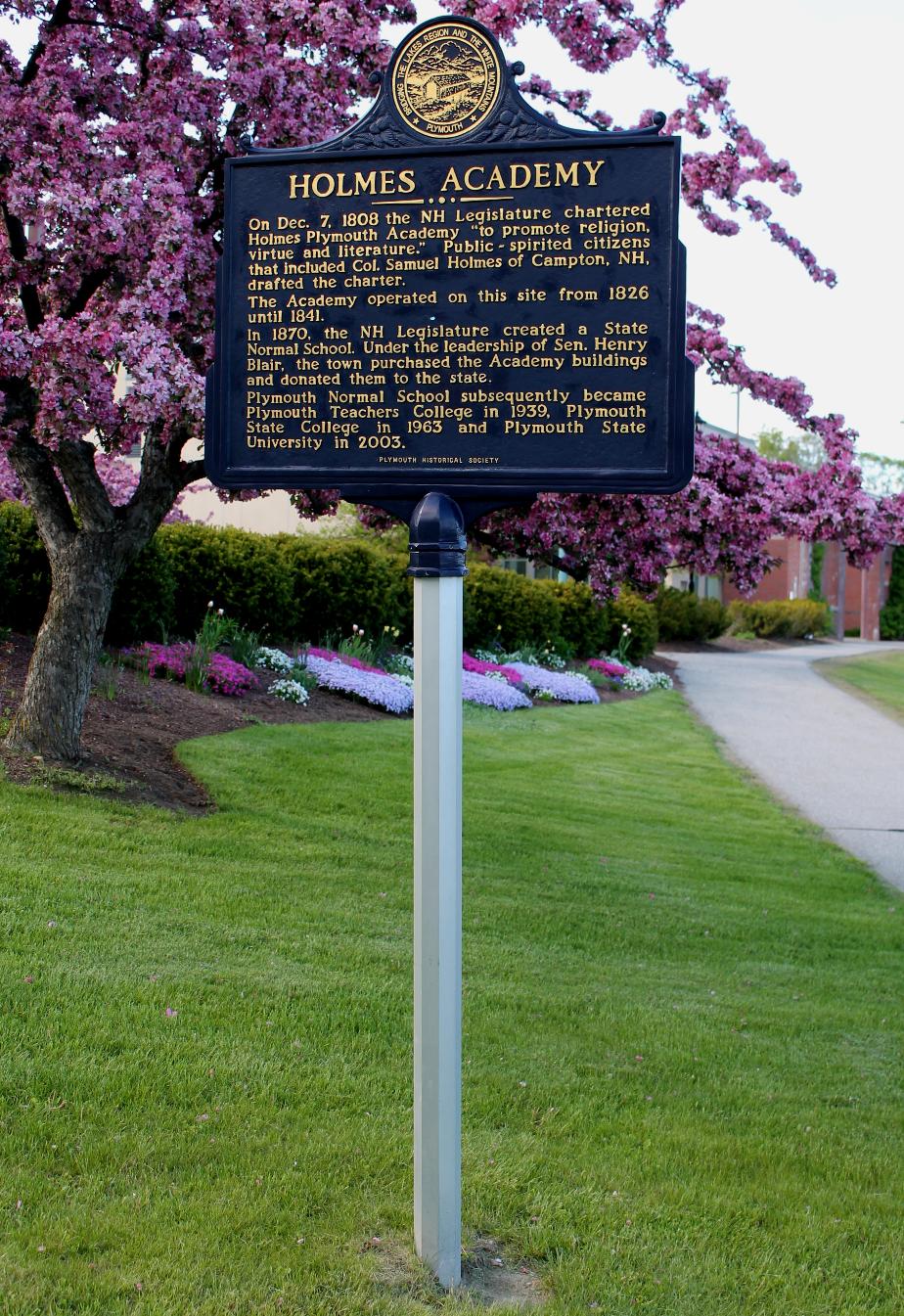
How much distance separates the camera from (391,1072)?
15.0ft

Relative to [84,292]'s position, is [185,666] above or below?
below

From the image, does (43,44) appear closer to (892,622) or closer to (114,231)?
(114,231)

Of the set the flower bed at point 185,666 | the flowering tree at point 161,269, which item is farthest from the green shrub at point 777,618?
the flowering tree at point 161,269

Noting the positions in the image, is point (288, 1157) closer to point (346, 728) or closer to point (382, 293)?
point (382, 293)

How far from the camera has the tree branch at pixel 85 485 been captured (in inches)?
320

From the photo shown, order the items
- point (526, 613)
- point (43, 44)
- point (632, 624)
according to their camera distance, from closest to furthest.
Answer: point (43, 44)
point (526, 613)
point (632, 624)

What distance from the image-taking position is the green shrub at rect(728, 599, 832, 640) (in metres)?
37.3

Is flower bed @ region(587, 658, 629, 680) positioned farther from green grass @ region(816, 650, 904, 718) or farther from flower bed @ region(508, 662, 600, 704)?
green grass @ region(816, 650, 904, 718)

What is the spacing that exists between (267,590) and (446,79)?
11.2 meters

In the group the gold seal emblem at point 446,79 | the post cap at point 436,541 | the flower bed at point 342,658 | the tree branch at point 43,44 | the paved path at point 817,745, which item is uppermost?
the tree branch at point 43,44

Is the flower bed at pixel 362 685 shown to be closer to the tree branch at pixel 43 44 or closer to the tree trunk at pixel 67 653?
the tree trunk at pixel 67 653

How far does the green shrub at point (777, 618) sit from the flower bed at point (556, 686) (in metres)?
19.0

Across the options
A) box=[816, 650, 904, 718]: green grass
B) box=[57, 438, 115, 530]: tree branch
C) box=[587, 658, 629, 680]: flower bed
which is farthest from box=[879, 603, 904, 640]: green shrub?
box=[57, 438, 115, 530]: tree branch

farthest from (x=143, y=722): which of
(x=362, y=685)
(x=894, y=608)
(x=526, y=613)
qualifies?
(x=894, y=608)
